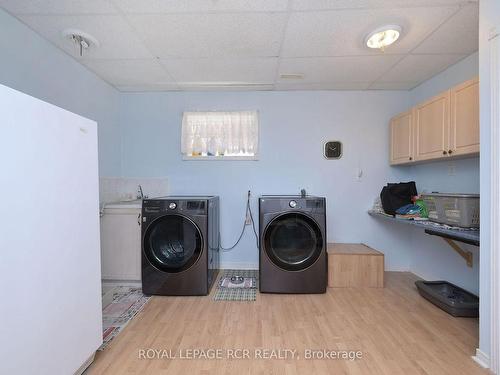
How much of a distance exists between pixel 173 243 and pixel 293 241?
1169mm

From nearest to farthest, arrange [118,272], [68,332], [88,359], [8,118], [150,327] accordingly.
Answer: [8,118] < [68,332] < [88,359] < [150,327] < [118,272]

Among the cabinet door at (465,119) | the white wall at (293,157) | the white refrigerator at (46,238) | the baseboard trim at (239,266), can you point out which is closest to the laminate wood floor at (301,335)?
the white refrigerator at (46,238)

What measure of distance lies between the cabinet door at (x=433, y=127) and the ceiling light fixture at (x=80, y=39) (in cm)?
292

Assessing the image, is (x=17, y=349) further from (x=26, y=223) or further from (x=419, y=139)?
(x=419, y=139)

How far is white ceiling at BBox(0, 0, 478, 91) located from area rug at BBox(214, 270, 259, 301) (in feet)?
7.21

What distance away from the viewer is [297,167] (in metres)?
2.90

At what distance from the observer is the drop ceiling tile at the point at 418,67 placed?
214 centimetres

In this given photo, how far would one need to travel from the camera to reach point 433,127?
212 cm

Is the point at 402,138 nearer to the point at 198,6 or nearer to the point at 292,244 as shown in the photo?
the point at 292,244

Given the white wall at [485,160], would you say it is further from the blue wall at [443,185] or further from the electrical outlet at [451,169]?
the electrical outlet at [451,169]

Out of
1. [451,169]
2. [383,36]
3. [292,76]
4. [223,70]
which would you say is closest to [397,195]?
[451,169]

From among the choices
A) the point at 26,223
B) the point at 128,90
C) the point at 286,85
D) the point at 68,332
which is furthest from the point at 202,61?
the point at 68,332

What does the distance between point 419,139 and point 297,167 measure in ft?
4.12

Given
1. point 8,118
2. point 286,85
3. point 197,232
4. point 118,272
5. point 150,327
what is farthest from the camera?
point 286,85
